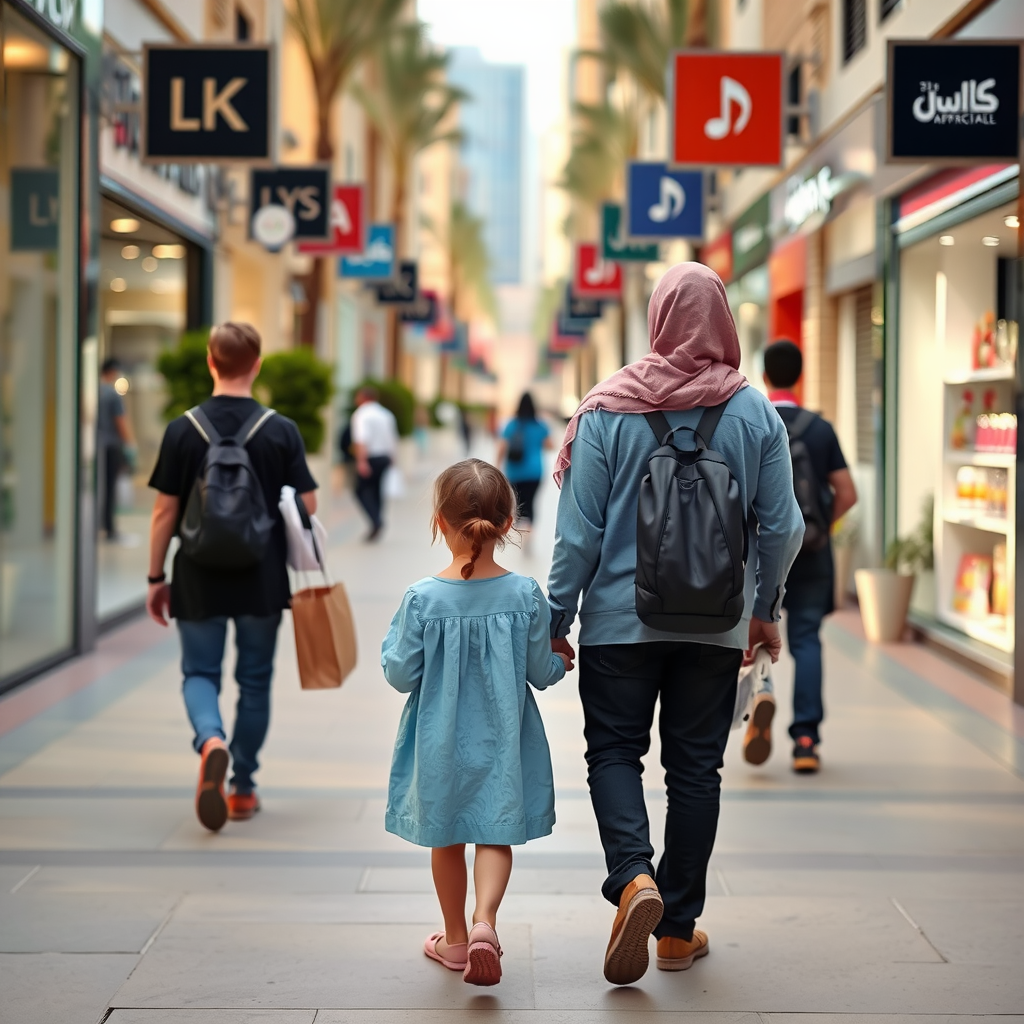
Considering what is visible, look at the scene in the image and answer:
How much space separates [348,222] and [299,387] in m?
2.39

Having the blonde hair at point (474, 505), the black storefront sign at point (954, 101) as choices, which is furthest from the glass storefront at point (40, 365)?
the blonde hair at point (474, 505)

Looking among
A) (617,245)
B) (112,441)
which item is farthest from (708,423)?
(617,245)

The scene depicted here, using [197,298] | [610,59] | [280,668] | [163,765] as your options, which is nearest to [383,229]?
[610,59]

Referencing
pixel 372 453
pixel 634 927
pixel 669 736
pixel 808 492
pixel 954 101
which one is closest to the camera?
pixel 634 927

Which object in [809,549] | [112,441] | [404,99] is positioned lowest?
[809,549]

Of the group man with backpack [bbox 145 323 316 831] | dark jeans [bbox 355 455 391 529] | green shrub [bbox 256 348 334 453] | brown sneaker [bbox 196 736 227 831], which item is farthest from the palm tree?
brown sneaker [bbox 196 736 227 831]

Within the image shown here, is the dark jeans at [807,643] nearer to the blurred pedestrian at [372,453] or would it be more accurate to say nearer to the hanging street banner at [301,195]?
the hanging street banner at [301,195]

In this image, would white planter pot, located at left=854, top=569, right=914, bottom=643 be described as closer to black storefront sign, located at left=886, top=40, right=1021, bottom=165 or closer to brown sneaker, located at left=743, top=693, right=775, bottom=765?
black storefront sign, located at left=886, top=40, right=1021, bottom=165

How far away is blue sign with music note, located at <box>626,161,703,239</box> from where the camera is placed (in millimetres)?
14211

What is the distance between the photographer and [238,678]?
533 centimetres

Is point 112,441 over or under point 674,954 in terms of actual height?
over

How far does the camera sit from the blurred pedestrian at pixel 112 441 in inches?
555

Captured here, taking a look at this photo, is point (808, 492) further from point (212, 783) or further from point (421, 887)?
point (212, 783)

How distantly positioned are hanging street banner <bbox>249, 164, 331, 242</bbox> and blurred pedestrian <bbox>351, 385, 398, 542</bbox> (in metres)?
3.63
